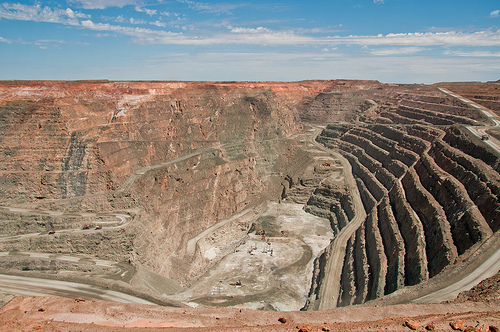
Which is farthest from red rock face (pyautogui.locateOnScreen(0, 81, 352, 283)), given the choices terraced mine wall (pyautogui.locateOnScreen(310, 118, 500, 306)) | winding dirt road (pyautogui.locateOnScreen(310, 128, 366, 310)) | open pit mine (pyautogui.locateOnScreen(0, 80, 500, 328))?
terraced mine wall (pyautogui.locateOnScreen(310, 118, 500, 306))

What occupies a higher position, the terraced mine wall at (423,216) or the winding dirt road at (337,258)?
the terraced mine wall at (423,216)

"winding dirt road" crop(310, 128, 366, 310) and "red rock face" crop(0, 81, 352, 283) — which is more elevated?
"red rock face" crop(0, 81, 352, 283)

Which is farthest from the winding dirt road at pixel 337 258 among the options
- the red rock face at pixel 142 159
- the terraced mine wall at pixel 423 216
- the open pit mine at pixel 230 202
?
the red rock face at pixel 142 159

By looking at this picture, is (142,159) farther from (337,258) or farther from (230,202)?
(337,258)

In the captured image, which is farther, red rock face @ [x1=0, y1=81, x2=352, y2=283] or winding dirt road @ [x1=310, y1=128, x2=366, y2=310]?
red rock face @ [x1=0, y1=81, x2=352, y2=283]

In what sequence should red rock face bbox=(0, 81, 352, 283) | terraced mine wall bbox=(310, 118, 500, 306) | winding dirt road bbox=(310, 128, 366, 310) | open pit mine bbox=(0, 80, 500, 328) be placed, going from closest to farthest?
terraced mine wall bbox=(310, 118, 500, 306)
open pit mine bbox=(0, 80, 500, 328)
winding dirt road bbox=(310, 128, 366, 310)
red rock face bbox=(0, 81, 352, 283)

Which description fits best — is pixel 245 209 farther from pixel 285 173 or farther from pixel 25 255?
pixel 25 255

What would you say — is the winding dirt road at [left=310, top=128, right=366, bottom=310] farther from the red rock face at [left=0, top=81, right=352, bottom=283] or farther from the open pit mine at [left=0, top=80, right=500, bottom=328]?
the red rock face at [left=0, top=81, right=352, bottom=283]

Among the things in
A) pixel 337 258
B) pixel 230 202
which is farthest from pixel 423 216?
pixel 230 202

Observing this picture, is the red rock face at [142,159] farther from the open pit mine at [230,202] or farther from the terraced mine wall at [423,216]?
the terraced mine wall at [423,216]
